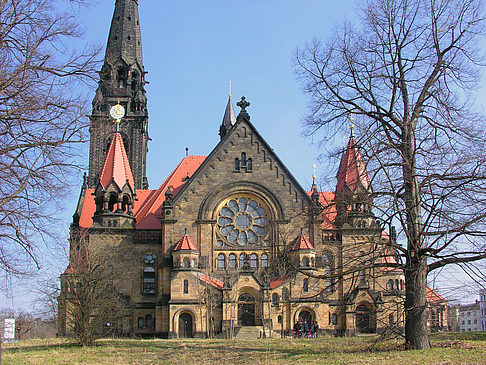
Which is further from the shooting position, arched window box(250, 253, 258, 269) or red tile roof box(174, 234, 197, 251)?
arched window box(250, 253, 258, 269)

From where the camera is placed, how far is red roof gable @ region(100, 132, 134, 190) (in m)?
48.0

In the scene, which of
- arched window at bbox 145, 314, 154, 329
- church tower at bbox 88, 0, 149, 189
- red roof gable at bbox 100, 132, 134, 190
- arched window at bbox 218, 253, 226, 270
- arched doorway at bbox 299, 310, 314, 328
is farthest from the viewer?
church tower at bbox 88, 0, 149, 189

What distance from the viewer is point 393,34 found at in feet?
70.2

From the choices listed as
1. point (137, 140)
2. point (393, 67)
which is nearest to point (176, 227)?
point (137, 140)

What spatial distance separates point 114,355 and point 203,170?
22953 millimetres

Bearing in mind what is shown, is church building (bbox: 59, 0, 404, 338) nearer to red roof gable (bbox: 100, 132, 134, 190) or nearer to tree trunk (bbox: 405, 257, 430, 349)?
red roof gable (bbox: 100, 132, 134, 190)

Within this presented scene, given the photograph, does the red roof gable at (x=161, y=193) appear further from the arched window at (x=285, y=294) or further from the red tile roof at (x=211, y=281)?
the arched window at (x=285, y=294)

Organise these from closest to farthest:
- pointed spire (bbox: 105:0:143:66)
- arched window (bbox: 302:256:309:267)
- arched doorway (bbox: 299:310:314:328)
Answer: arched doorway (bbox: 299:310:314:328), arched window (bbox: 302:256:309:267), pointed spire (bbox: 105:0:143:66)

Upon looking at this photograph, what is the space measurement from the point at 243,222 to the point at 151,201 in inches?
384

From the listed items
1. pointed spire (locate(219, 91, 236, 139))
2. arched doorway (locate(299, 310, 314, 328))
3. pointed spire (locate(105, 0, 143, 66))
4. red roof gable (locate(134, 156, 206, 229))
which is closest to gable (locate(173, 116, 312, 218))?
red roof gable (locate(134, 156, 206, 229))

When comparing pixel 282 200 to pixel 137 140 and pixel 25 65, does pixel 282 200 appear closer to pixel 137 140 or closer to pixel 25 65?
pixel 137 140

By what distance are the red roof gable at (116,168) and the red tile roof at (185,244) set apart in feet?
24.6

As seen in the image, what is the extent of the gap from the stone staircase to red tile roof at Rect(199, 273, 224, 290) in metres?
3.26

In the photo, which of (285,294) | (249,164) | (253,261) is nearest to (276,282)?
(285,294)
